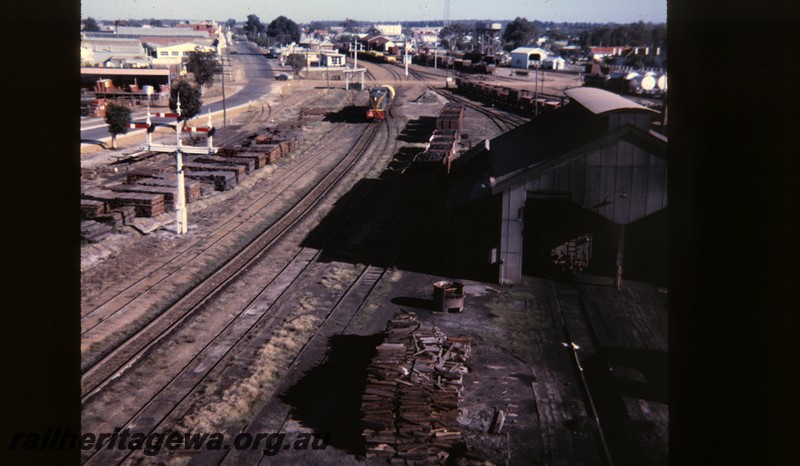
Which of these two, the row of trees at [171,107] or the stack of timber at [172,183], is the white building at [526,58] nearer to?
the row of trees at [171,107]

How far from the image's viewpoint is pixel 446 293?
16.4 m

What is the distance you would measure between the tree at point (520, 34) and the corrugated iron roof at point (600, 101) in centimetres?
12102

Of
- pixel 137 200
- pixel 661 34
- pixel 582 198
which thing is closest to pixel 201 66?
pixel 137 200

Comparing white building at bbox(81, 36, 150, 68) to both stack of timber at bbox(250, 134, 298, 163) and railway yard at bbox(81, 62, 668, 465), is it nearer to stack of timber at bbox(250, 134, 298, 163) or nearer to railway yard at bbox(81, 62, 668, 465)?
stack of timber at bbox(250, 134, 298, 163)

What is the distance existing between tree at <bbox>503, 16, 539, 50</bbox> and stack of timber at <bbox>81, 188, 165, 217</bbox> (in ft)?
413

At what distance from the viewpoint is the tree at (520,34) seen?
463 ft

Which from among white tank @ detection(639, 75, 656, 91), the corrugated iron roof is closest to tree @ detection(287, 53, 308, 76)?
white tank @ detection(639, 75, 656, 91)

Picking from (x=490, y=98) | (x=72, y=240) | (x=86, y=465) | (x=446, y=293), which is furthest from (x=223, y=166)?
(x=490, y=98)

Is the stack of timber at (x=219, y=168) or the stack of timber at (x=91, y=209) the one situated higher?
the stack of timber at (x=219, y=168)

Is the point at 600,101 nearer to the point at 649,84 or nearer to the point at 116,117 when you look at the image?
the point at 649,84

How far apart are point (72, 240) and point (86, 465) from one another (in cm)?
915

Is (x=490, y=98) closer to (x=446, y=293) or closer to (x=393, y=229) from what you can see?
(x=393, y=229)

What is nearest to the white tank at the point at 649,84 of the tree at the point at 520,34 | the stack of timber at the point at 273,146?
the stack of timber at the point at 273,146

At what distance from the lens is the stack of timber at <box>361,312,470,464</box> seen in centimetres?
1019
